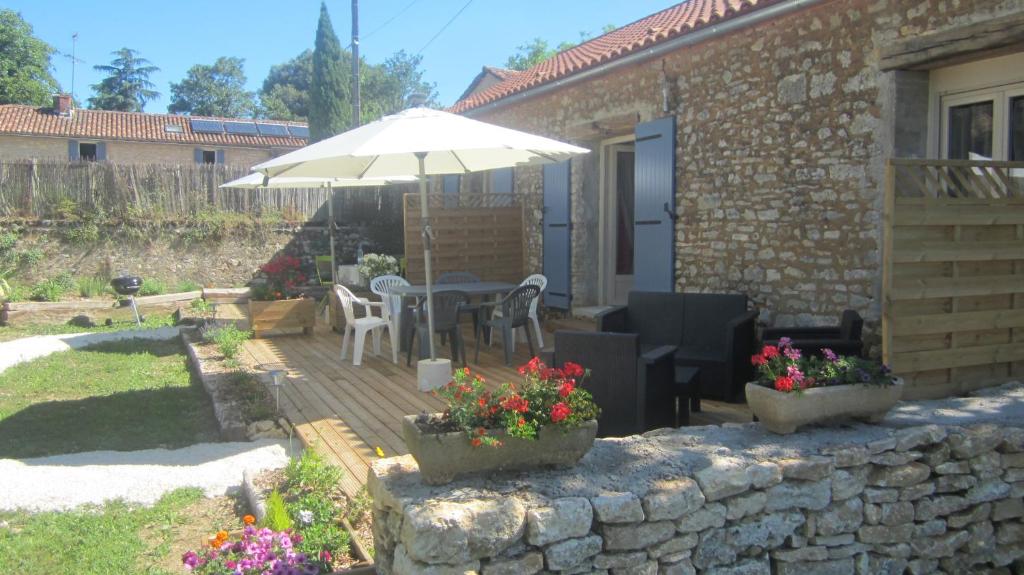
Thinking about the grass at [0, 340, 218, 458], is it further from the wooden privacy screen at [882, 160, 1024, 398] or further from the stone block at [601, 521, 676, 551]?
the wooden privacy screen at [882, 160, 1024, 398]

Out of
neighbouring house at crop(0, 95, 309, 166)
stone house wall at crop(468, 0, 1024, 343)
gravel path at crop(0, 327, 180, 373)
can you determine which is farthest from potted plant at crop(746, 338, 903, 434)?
neighbouring house at crop(0, 95, 309, 166)

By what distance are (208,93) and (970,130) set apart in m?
50.2

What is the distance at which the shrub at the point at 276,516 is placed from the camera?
10.8ft

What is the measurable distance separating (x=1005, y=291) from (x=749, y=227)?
213 cm

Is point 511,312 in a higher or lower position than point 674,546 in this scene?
higher

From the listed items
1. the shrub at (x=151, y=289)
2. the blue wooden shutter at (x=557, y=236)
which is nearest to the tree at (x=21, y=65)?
the shrub at (x=151, y=289)

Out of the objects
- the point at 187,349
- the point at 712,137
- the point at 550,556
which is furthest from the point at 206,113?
the point at 550,556

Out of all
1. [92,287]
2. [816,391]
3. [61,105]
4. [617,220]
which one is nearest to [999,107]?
[816,391]

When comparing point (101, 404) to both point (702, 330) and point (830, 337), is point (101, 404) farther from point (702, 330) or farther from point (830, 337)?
point (830, 337)

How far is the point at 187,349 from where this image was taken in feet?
28.0

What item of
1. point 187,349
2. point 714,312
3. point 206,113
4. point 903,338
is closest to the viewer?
point 903,338

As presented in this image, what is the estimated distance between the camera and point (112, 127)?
88.0 ft

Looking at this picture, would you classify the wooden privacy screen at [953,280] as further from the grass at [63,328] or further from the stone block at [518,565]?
the grass at [63,328]

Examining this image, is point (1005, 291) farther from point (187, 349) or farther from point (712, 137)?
point (187, 349)
